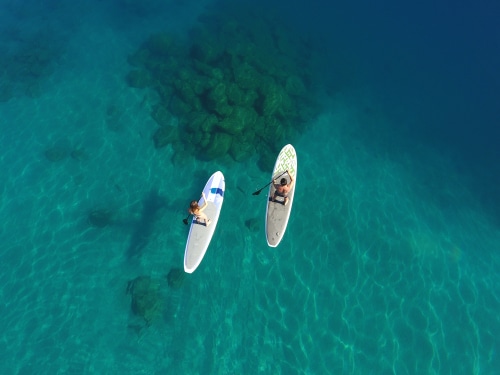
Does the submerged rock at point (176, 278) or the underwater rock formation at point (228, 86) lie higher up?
the underwater rock formation at point (228, 86)

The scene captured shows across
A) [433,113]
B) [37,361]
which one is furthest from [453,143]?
[37,361]

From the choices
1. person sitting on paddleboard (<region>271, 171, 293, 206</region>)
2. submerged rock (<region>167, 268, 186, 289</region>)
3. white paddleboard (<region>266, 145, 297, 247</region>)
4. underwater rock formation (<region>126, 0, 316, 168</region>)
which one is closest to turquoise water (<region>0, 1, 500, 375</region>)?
submerged rock (<region>167, 268, 186, 289</region>)

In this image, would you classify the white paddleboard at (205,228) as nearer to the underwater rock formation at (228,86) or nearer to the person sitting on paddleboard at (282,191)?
the underwater rock formation at (228,86)

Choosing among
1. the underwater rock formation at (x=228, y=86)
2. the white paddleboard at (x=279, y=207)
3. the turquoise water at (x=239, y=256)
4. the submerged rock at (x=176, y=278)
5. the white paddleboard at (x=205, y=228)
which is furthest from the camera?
the underwater rock formation at (x=228, y=86)

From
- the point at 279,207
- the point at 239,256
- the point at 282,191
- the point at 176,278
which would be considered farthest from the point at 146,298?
the point at 282,191

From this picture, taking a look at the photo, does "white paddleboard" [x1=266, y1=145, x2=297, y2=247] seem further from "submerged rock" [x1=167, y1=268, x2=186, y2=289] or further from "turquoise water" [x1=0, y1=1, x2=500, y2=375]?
"submerged rock" [x1=167, y1=268, x2=186, y2=289]

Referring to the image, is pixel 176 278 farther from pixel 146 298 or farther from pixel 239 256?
pixel 239 256

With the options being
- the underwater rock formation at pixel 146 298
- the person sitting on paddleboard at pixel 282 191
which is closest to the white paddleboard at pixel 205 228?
the underwater rock formation at pixel 146 298

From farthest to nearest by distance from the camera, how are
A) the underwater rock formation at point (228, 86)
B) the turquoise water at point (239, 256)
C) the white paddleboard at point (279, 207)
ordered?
the underwater rock formation at point (228, 86)
the white paddleboard at point (279, 207)
the turquoise water at point (239, 256)
